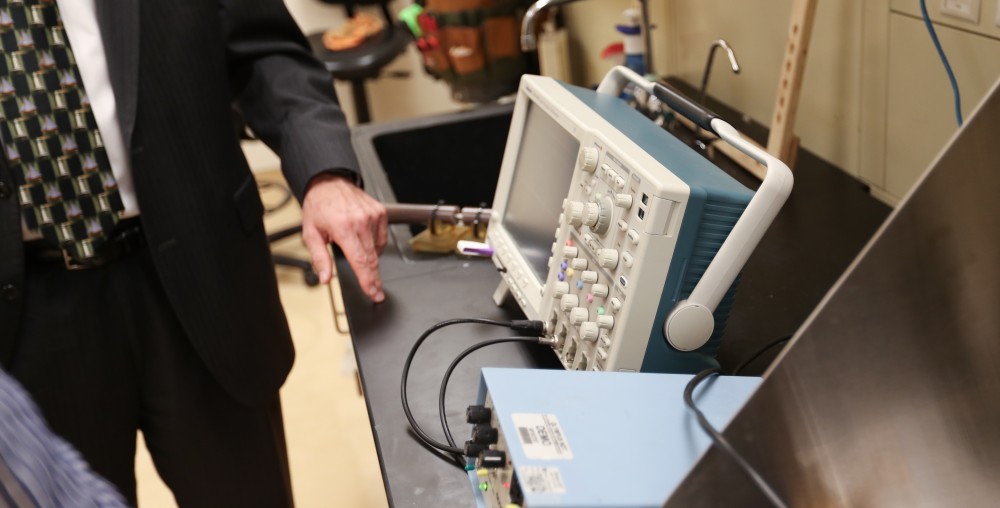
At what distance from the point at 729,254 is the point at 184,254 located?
0.76 meters

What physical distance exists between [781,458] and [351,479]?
5.37 ft

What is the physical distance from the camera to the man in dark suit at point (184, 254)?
1.08 metres

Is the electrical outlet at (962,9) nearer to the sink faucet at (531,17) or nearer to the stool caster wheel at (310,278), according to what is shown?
the sink faucet at (531,17)

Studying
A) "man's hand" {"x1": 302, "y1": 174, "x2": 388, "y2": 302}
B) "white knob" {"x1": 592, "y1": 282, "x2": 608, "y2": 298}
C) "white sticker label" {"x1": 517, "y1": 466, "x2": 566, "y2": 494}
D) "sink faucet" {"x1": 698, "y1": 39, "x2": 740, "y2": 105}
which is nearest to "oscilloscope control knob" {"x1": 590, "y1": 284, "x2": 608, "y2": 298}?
"white knob" {"x1": 592, "y1": 282, "x2": 608, "y2": 298}

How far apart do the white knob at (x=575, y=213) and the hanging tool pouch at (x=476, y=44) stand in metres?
1.58

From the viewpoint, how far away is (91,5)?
42.0 inches

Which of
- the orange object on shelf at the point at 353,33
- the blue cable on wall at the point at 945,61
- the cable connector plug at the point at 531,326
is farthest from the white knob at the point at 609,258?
the orange object on shelf at the point at 353,33

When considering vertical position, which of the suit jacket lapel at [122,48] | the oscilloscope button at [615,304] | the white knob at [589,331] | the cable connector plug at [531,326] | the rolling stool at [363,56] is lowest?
the rolling stool at [363,56]

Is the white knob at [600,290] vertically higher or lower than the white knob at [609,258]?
lower

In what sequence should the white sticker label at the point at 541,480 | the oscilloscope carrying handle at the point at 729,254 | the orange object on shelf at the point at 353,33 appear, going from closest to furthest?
the white sticker label at the point at 541,480, the oscilloscope carrying handle at the point at 729,254, the orange object on shelf at the point at 353,33

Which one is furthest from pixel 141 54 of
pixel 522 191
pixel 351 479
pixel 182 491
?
pixel 351 479

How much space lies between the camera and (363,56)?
2953 mm

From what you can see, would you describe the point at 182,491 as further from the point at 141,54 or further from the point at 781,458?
the point at 781,458

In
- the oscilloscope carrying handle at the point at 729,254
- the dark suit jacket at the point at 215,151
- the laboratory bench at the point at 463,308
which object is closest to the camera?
the oscilloscope carrying handle at the point at 729,254
